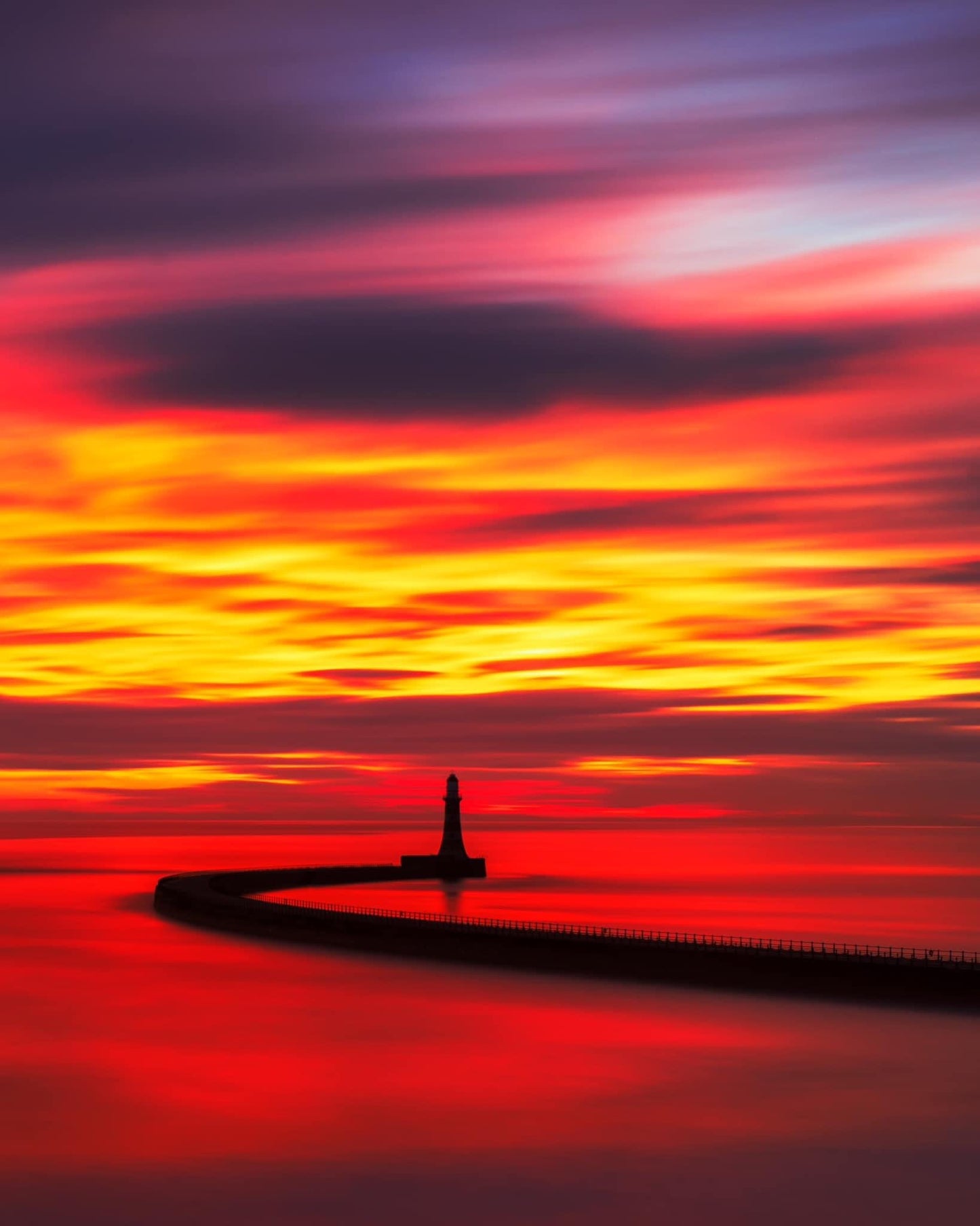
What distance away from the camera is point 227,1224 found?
34.5m

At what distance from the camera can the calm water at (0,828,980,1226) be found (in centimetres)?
3659

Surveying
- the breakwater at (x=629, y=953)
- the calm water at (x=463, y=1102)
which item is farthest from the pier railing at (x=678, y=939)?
the calm water at (x=463, y=1102)

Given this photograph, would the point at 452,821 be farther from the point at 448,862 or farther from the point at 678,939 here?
the point at 678,939

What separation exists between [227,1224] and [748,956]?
3510 centimetres

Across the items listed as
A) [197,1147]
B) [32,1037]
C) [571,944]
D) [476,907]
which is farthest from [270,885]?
[197,1147]

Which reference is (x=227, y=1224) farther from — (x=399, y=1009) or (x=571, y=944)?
(x=571, y=944)

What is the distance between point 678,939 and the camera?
9294 centimetres

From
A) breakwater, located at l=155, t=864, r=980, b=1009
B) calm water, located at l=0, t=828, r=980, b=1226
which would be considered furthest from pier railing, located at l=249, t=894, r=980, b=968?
calm water, located at l=0, t=828, r=980, b=1226

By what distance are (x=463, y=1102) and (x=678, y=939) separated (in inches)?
1872

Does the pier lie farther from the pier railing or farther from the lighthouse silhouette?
the lighthouse silhouette

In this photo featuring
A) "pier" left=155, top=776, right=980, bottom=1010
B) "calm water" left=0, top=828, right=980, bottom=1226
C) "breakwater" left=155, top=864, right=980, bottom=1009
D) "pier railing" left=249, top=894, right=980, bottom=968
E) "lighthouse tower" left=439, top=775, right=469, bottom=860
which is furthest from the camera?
A: "lighthouse tower" left=439, top=775, right=469, bottom=860

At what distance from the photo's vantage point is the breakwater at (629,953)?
2331 inches

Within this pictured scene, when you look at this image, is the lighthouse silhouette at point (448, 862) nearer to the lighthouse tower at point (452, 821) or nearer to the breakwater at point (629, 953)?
the lighthouse tower at point (452, 821)

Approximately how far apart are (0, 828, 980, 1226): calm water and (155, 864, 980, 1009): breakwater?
5.44ft
